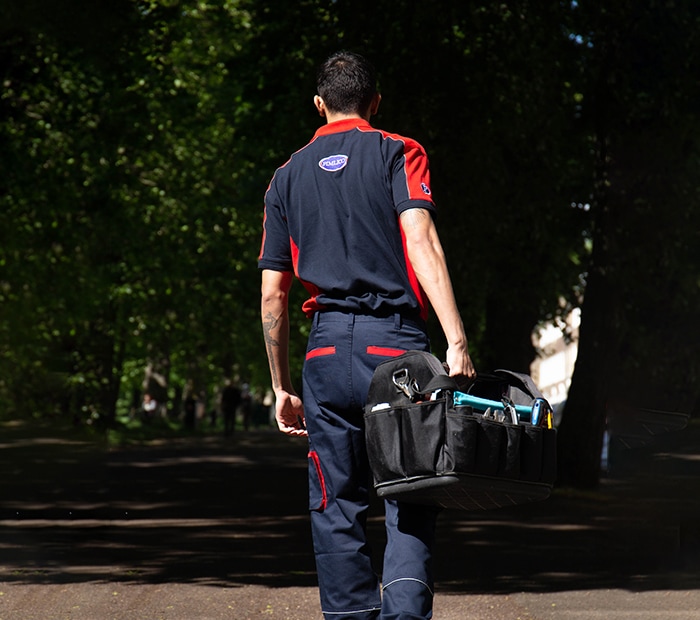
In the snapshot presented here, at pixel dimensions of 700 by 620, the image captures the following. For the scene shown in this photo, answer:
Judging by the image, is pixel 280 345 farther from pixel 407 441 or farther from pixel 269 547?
pixel 269 547

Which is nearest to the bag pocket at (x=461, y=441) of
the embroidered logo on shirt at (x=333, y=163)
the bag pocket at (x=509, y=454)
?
the bag pocket at (x=509, y=454)

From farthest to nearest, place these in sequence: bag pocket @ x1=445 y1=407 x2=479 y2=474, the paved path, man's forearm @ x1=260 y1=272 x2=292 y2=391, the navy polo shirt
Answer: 1. the paved path
2. man's forearm @ x1=260 y1=272 x2=292 y2=391
3. the navy polo shirt
4. bag pocket @ x1=445 y1=407 x2=479 y2=474

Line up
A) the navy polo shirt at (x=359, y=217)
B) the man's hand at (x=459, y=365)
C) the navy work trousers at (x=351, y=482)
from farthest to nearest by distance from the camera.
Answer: the navy polo shirt at (x=359, y=217)
the navy work trousers at (x=351, y=482)
the man's hand at (x=459, y=365)

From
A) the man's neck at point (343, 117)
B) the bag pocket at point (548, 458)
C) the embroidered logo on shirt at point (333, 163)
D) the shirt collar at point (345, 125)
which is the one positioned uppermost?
the man's neck at point (343, 117)

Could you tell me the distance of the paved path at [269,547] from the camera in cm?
772

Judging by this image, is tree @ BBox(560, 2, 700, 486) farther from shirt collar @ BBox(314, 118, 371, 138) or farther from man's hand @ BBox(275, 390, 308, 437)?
shirt collar @ BBox(314, 118, 371, 138)

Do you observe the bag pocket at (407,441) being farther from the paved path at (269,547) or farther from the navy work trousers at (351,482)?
the paved path at (269,547)

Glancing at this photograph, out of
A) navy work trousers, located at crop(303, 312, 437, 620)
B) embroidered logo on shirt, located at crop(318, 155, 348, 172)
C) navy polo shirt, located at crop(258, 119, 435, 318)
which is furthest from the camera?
embroidered logo on shirt, located at crop(318, 155, 348, 172)

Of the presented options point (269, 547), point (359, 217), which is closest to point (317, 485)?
point (359, 217)

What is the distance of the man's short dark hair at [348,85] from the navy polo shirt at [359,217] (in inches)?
2.5

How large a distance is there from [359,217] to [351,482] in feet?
2.91

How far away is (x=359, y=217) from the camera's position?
4695 mm

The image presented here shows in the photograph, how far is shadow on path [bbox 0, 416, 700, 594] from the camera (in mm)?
9211

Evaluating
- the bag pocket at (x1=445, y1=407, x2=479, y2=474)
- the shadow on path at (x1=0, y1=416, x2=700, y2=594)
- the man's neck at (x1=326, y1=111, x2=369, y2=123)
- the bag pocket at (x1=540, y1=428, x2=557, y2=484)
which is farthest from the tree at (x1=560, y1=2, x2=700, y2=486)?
the bag pocket at (x1=445, y1=407, x2=479, y2=474)
